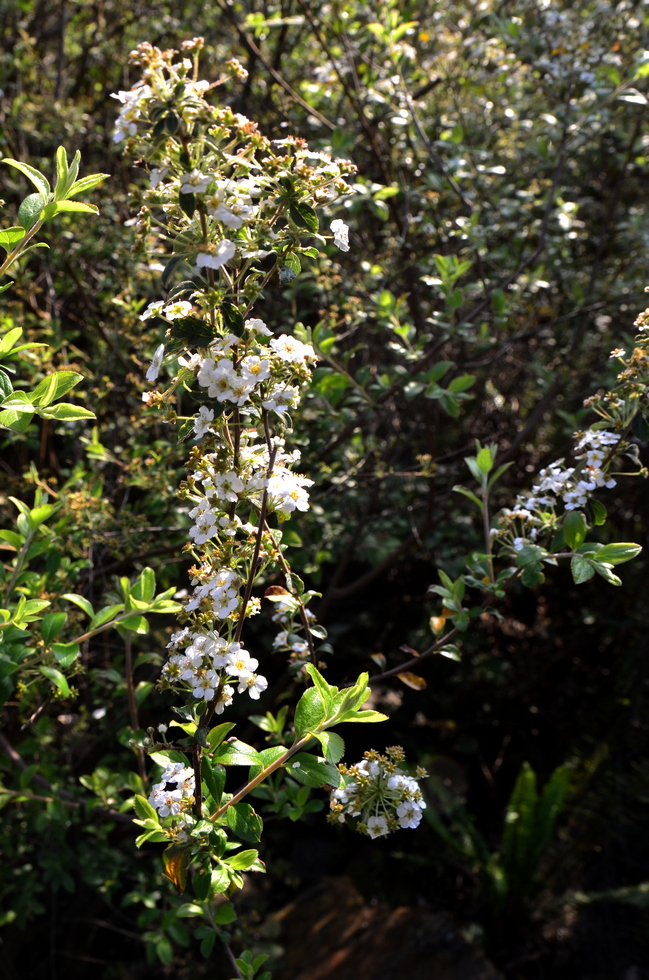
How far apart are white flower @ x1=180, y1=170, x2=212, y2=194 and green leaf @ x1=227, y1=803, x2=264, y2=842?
892mm

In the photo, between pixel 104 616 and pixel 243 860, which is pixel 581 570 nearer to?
pixel 243 860

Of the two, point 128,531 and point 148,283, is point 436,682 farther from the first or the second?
point 148,283

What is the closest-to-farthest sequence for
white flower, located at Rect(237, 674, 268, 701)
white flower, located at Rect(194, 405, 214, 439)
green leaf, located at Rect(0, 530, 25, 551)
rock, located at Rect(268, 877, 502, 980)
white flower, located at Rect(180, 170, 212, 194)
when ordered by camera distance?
1. white flower, located at Rect(180, 170, 212, 194)
2. white flower, located at Rect(194, 405, 214, 439)
3. white flower, located at Rect(237, 674, 268, 701)
4. green leaf, located at Rect(0, 530, 25, 551)
5. rock, located at Rect(268, 877, 502, 980)

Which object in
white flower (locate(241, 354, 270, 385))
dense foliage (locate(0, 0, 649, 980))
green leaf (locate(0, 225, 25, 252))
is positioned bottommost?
dense foliage (locate(0, 0, 649, 980))

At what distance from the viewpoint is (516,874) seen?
328 cm

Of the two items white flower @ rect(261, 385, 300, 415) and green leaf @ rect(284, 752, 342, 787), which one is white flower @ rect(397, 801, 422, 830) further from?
white flower @ rect(261, 385, 300, 415)

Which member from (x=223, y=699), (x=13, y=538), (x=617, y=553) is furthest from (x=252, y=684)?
(x=13, y=538)

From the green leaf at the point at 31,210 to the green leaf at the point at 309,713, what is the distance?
874 mm

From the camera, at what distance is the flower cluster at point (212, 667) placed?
116 cm

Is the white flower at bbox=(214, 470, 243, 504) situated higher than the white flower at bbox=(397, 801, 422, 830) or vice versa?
→ the white flower at bbox=(214, 470, 243, 504)

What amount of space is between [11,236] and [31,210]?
0.07 m

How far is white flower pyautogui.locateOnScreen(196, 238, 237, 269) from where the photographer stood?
100 cm

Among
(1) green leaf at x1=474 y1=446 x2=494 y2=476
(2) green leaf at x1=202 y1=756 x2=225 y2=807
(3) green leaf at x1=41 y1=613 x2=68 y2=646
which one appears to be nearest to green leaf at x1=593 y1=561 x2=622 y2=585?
(1) green leaf at x1=474 y1=446 x2=494 y2=476

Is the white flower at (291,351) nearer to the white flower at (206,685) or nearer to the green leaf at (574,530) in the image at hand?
the white flower at (206,685)
